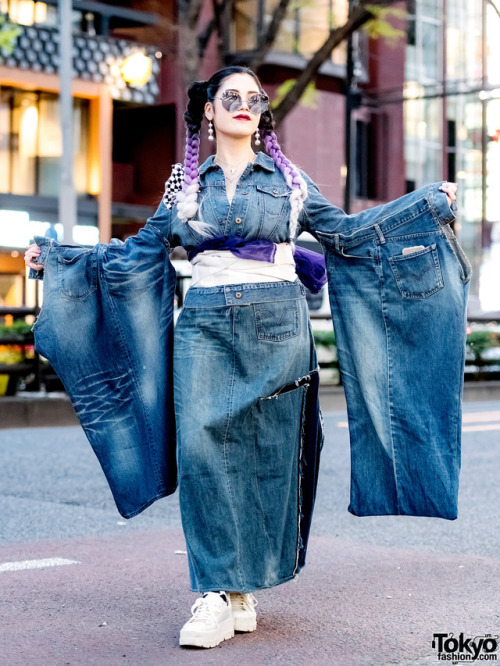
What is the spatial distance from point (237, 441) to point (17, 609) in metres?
1.12

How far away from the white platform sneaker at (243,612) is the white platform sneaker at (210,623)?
5cm

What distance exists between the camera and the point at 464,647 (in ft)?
13.2

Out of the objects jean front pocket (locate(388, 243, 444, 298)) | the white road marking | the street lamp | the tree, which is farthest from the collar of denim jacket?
the street lamp

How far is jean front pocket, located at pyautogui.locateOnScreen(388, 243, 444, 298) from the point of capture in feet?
14.0

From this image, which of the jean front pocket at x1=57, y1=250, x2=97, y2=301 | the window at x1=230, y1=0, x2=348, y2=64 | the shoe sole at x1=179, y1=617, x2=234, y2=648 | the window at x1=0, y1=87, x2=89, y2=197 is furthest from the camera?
the window at x1=230, y1=0, x2=348, y2=64

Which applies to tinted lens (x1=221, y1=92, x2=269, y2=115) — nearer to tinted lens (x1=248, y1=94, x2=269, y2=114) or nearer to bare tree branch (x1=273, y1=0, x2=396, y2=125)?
tinted lens (x1=248, y1=94, x2=269, y2=114)

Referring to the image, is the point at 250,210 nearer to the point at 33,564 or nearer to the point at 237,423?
the point at 237,423

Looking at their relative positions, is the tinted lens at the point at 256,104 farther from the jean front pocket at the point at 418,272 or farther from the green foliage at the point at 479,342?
the green foliage at the point at 479,342

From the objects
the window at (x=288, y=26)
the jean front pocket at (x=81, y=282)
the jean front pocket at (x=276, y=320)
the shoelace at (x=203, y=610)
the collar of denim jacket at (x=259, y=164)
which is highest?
the window at (x=288, y=26)

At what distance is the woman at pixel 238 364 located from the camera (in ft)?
13.7

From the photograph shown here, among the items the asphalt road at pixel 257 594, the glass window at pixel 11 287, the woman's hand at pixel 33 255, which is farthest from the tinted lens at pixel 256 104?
the glass window at pixel 11 287

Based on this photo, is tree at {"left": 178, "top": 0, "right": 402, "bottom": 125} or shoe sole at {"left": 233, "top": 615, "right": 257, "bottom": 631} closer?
shoe sole at {"left": 233, "top": 615, "right": 257, "bottom": 631}

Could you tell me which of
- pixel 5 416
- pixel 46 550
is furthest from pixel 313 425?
pixel 5 416

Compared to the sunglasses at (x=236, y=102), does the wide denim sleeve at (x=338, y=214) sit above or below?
below
